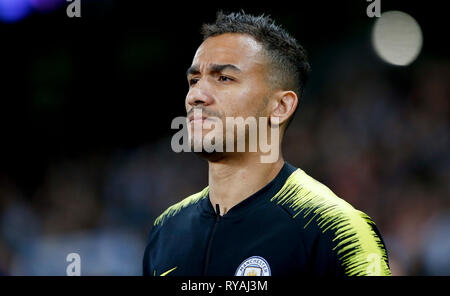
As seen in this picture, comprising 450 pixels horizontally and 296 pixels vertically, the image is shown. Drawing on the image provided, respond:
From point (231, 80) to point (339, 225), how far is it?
908mm

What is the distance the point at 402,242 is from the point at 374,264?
11.3ft

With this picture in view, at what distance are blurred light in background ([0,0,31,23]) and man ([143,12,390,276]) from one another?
20.3 feet

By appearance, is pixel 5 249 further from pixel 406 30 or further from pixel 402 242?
pixel 406 30

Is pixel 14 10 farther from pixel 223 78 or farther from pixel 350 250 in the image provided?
pixel 350 250

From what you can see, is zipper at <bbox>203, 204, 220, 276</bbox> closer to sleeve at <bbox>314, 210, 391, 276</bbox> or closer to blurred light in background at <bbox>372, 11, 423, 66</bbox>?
sleeve at <bbox>314, 210, 391, 276</bbox>

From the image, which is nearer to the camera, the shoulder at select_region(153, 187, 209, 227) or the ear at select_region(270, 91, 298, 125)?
the ear at select_region(270, 91, 298, 125)

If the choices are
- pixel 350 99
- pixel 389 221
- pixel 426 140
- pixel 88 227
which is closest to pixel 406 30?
pixel 350 99

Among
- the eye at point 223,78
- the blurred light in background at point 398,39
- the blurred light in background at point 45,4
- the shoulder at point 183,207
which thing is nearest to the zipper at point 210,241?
the shoulder at point 183,207

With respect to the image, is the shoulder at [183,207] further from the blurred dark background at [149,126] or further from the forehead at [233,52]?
the blurred dark background at [149,126]

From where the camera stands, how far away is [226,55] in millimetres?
2762

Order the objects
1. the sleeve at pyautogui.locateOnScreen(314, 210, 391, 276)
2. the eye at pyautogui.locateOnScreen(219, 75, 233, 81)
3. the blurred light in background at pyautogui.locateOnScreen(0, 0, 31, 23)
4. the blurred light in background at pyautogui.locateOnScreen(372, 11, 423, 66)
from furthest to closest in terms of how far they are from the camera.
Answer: the blurred light in background at pyautogui.locateOnScreen(0, 0, 31, 23)
the blurred light in background at pyautogui.locateOnScreen(372, 11, 423, 66)
the eye at pyautogui.locateOnScreen(219, 75, 233, 81)
the sleeve at pyautogui.locateOnScreen(314, 210, 391, 276)

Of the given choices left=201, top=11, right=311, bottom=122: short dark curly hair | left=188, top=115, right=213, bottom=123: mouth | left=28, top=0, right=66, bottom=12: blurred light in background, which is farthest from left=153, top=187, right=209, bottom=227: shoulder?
left=28, top=0, right=66, bottom=12: blurred light in background

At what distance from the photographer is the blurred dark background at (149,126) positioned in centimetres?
620

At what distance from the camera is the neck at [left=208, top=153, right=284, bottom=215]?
274 cm
